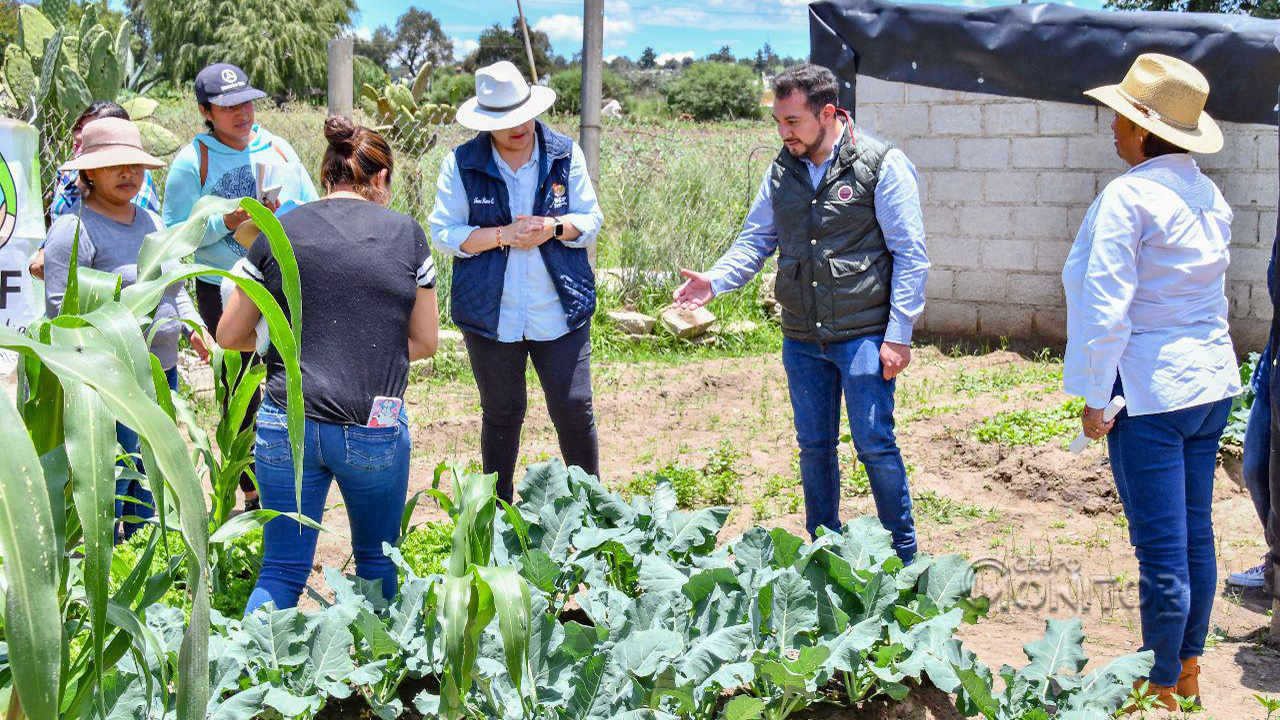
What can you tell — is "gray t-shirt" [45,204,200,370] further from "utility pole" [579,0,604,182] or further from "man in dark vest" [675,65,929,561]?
"utility pole" [579,0,604,182]

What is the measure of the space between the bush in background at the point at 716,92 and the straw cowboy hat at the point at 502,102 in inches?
1537

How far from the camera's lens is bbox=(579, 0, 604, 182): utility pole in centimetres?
640

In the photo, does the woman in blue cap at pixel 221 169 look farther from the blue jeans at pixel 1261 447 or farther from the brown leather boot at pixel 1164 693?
the blue jeans at pixel 1261 447

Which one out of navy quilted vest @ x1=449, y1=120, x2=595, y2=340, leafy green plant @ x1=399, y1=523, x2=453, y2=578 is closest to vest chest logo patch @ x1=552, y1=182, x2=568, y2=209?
navy quilted vest @ x1=449, y1=120, x2=595, y2=340

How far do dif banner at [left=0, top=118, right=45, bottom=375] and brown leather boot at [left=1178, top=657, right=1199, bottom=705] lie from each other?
4.75m

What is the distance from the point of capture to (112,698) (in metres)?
2.29

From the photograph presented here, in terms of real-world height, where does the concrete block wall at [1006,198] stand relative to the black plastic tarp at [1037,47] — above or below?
below

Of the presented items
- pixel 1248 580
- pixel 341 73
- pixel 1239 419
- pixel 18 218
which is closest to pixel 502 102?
pixel 18 218

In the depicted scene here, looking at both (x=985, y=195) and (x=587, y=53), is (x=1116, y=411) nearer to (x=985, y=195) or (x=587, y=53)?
(x=587, y=53)

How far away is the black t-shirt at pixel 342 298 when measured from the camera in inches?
117

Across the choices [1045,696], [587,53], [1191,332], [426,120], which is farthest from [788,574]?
[426,120]

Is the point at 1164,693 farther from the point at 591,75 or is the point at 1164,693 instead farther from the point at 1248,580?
the point at 591,75

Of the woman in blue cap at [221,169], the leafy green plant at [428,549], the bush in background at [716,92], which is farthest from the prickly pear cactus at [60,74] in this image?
the bush in background at [716,92]

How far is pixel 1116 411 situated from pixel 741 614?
1.20 meters
